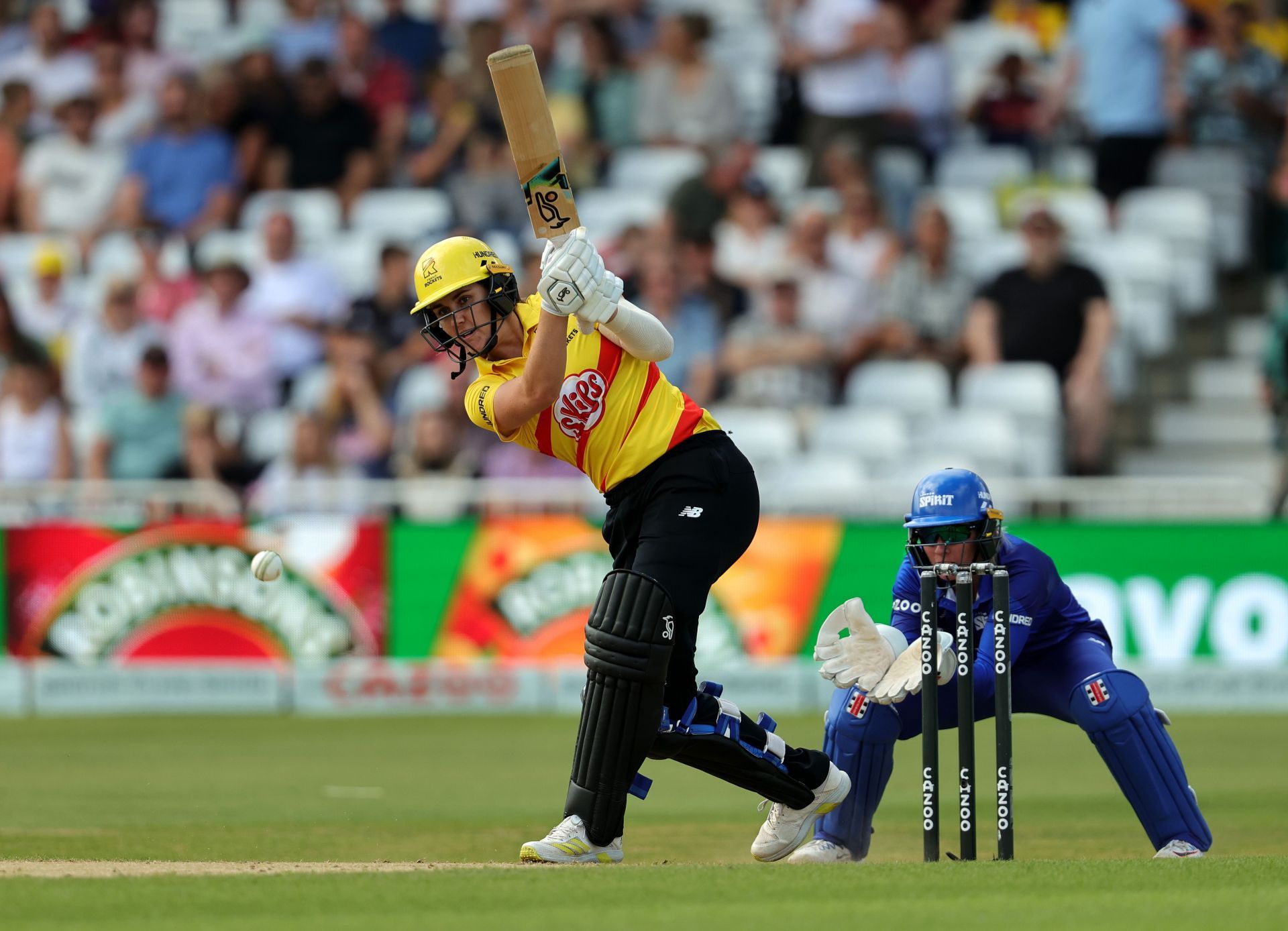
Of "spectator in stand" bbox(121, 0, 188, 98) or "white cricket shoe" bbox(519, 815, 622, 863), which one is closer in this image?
"white cricket shoe" bbox(519, 815, 622, 863)

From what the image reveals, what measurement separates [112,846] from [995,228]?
11.1m

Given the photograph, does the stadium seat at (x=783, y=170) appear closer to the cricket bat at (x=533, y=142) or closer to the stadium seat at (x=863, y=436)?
the stadium seat at (x=863, y=436)

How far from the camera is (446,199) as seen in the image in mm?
18031

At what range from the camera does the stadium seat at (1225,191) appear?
16.9 meters

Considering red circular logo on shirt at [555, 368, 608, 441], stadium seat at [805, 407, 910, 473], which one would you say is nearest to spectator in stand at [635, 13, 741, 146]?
stadium seat at [805, 407, 910, 473]

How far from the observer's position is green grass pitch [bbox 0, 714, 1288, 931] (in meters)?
5.13

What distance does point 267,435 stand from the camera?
1620cm

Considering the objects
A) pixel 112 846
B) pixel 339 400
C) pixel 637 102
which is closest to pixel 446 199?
pixel 637 102

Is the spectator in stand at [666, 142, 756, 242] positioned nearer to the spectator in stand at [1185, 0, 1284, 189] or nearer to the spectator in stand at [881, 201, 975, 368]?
the spectator in stand at [881, 201, 975, 368]

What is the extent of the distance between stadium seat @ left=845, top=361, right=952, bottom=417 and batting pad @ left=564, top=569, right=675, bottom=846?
9.04 meters

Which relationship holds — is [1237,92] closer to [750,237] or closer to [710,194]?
[750,237]

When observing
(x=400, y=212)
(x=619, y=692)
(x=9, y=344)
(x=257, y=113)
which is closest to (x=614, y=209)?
(x=400, y=212)

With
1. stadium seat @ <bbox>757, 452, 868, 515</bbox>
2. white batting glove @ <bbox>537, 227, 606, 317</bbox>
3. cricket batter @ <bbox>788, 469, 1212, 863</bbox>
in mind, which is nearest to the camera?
white batting glove @ <bbox>537, 227, 606, 317</bbox>

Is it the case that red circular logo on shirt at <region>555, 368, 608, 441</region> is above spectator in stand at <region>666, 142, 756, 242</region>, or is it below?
below
